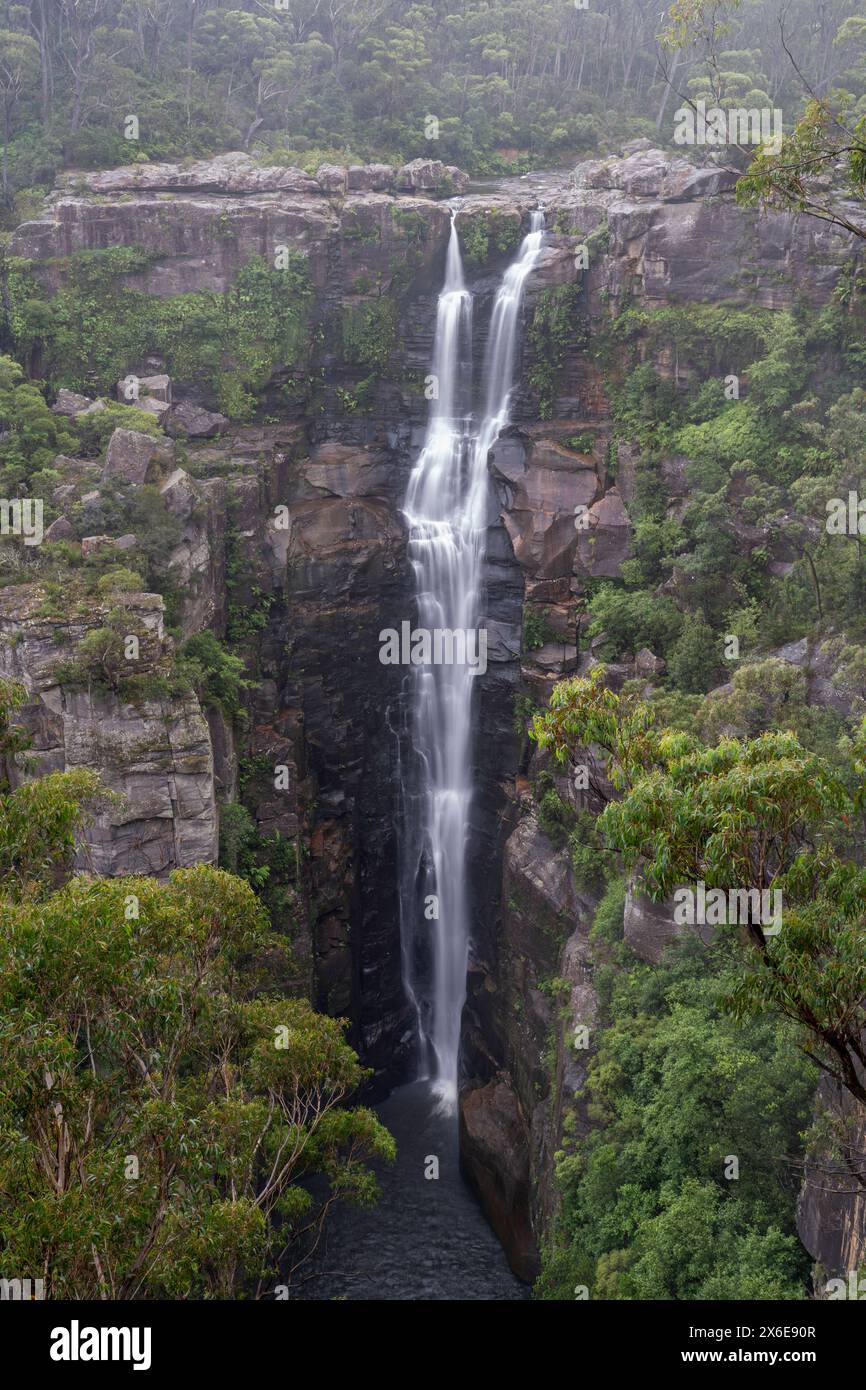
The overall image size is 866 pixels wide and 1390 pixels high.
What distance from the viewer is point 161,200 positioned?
31312 millimetres

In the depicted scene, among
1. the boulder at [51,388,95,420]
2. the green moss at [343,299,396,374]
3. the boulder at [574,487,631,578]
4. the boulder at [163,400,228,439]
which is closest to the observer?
the boulder at [574,487,631,578]

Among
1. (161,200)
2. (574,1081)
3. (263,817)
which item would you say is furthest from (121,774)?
(161,200)

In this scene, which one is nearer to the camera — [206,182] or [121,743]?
[121,743]

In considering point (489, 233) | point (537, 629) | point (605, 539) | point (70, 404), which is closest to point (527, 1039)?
point (537, 629)

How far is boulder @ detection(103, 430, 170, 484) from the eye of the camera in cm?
2392

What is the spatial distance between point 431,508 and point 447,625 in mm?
3639

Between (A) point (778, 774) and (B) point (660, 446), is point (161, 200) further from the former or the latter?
(A) point (778, 774)

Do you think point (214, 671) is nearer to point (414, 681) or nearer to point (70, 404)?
point (414, 681)

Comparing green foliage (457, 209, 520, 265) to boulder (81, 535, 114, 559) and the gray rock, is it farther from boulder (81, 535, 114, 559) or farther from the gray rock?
boulder (81, 535, 114, 559)

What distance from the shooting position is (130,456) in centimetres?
2408

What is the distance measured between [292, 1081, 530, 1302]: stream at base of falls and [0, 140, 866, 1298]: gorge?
240mm

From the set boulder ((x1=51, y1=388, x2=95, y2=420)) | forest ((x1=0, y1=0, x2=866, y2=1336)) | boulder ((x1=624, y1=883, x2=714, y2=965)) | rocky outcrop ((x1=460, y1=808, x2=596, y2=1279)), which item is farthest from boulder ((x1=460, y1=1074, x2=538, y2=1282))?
boulder ((x1=51, y1=388, x2=95, y2=420))

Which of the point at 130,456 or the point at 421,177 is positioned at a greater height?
the point at 421,177
